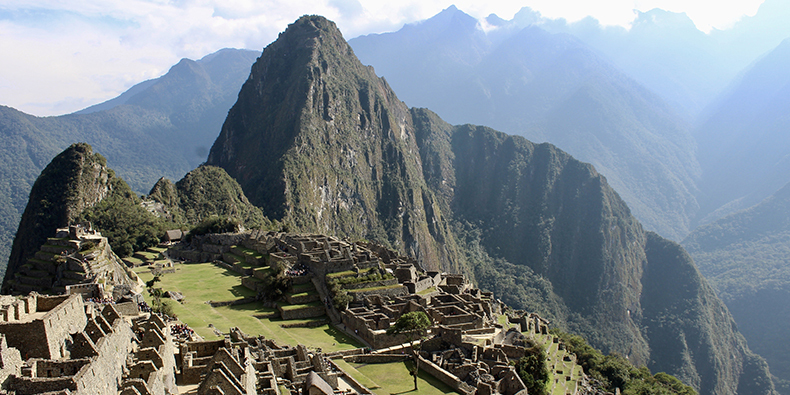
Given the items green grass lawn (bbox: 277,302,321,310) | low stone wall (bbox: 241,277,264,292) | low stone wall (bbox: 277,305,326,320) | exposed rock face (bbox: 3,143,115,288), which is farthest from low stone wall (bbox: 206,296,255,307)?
exposed rock face (bbox: 3,143,115,288)

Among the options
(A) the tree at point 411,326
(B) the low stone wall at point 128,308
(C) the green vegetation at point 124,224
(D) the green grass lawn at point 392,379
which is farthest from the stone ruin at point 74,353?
(C) the green vegetation at point 124,224

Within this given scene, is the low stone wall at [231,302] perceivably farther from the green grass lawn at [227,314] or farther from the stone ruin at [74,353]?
the stone ruin at [74,353]

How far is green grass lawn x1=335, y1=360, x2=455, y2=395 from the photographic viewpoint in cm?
3238

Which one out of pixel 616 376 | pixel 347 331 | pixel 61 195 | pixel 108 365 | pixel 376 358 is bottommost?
pixel 616 376

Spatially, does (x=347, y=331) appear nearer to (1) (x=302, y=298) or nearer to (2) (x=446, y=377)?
(1) (x=302, y=298)

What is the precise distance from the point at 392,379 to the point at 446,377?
3.16 metres

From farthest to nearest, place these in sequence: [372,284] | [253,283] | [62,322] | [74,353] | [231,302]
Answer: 1. [253,283]
2. [372,284]
3. [231,302]
4. [62,322]
5. [74,353]

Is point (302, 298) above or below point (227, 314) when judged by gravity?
above

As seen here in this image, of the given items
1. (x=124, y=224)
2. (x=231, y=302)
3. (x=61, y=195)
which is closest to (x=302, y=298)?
(x=231, y=302)

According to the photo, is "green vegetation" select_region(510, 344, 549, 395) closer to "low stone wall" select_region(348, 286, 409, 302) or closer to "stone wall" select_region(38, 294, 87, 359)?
"low stone wall" select_region(348, 286, 409, 302)

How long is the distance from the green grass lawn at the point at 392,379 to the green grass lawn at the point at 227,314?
310 cm

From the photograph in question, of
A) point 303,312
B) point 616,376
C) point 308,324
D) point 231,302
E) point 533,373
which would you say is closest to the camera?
point 533,373

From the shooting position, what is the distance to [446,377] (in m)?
34.2

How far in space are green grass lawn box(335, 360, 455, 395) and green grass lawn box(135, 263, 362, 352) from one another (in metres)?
3.10
